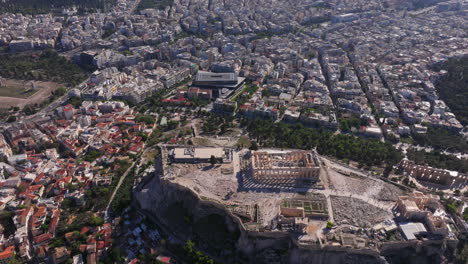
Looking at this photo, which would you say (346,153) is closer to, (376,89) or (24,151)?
(376,89)

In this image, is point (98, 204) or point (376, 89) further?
point (376, 89)

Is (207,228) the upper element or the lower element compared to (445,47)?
lower

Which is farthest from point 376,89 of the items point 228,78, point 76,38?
point 76,38

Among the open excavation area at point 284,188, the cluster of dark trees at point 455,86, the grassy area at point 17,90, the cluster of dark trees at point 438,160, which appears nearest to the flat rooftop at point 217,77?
the open excavation area at point 284,188

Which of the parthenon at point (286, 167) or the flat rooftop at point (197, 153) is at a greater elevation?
the parthenon at point (286, 167)

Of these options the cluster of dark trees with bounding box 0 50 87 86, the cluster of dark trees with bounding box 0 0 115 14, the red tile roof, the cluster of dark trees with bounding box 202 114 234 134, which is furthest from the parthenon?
the cluster of dark trees with bounding box 0 0 115 14

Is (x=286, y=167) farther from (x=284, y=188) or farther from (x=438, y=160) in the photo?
(x=438, y=160)

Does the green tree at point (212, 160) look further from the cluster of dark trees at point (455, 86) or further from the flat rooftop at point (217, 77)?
the cluster of dark trees at point (455, 86)

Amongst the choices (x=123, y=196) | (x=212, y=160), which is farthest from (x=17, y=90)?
(x=212, y=160)
